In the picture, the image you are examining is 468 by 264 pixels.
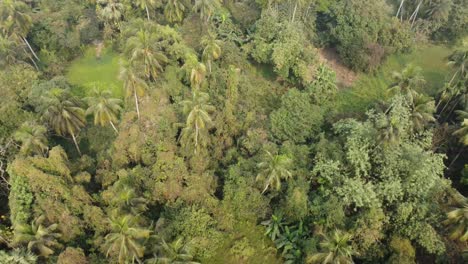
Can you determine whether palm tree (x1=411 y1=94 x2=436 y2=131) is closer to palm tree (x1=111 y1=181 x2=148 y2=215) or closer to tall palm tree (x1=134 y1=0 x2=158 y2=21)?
palm tree (x1=111 y1=181 x2=148 y2=215)

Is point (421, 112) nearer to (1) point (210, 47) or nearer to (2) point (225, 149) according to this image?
(2) point (225, 149)

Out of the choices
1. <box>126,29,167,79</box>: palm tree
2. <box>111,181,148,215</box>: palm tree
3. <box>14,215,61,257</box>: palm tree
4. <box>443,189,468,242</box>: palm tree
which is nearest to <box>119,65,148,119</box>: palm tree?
<box>126,29,167,79</box>: palm tree

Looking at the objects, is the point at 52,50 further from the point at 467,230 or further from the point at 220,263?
the point at 467,230

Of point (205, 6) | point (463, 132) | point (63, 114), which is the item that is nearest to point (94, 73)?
point (63, 114)

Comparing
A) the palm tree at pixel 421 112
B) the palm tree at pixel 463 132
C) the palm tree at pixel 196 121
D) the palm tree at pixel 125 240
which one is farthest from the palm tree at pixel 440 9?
the palm tree at pixel 125 240

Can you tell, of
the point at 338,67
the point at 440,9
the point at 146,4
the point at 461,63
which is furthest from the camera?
the point at 440,9

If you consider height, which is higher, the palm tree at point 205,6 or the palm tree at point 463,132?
the palm tree at point 205,6

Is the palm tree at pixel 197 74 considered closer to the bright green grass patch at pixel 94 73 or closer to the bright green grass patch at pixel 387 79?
the bright green grass patch at pixel 94 73
